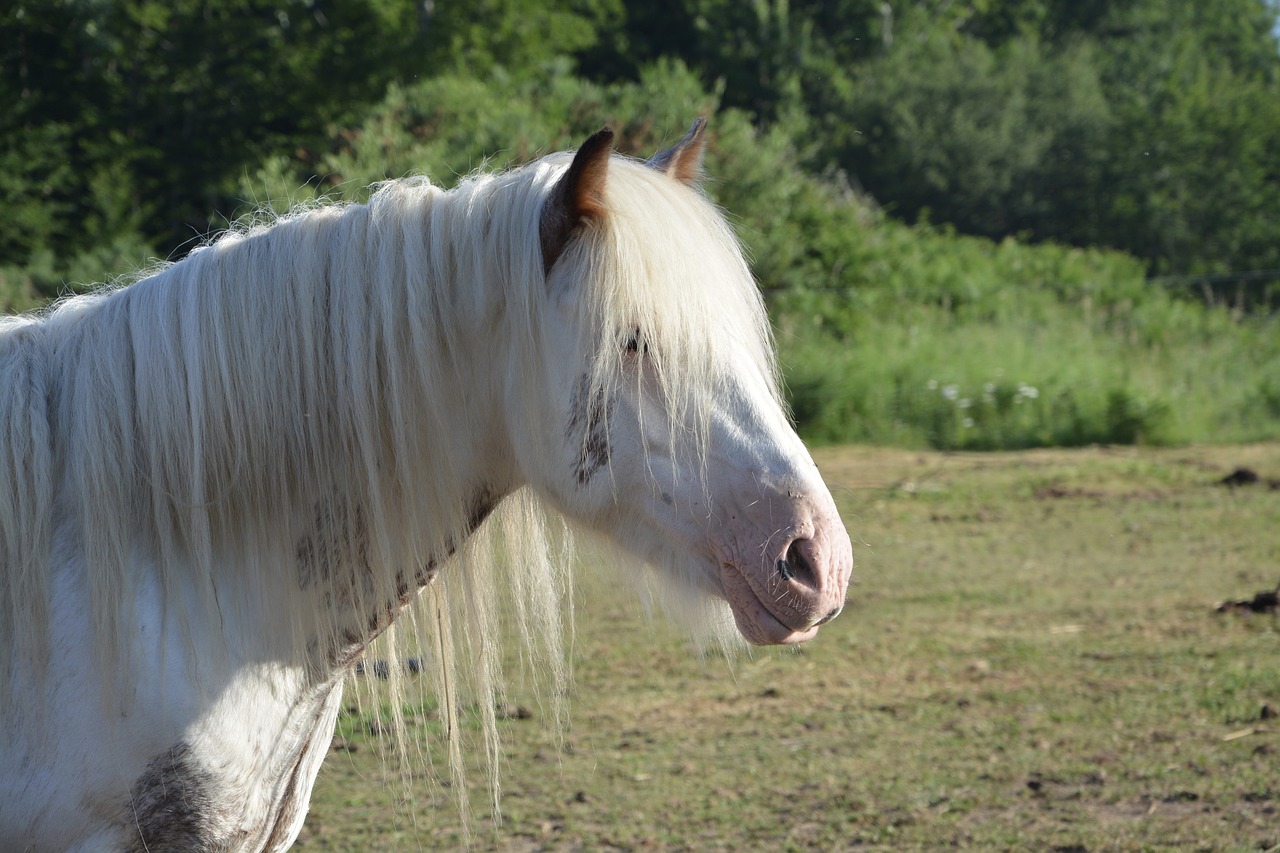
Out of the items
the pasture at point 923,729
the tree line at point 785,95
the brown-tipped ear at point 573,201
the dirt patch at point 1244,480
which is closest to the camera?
the brown-tipped ear at point 573,201

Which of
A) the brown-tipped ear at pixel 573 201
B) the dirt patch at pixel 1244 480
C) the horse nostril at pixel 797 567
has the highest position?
the brown-tipped ear at pixel 573 201

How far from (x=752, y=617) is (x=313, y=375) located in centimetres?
77

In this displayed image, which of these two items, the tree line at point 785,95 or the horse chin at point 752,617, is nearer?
the horse chin at point 752,617

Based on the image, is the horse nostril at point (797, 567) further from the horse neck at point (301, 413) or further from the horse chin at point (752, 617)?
the horse neck at point (301, 413)

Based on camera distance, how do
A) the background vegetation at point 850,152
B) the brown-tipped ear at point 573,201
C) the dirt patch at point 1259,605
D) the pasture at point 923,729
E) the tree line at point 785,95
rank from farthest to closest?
1. the tree line at point 785,95
2. the background vegetation at point 850,152
3. the dirt patch at point 1259,605
4. the pasture at point 923,729
5. the brown-tipped ear at point 573,201

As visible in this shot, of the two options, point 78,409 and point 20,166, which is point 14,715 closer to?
point 78,409

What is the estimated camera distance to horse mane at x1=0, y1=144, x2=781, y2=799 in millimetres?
1677

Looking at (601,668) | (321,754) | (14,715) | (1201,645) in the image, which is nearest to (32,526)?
(14,715)

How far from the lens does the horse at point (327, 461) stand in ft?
5.37

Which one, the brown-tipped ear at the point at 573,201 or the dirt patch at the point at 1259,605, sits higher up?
the brown-tipped ear at the point at 573,201

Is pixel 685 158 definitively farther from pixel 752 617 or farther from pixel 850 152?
pixel 850 152

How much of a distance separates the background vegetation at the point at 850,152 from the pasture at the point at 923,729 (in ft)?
6.34

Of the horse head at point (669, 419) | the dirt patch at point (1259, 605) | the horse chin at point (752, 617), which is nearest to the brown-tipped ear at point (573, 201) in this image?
the horse head at point (669, 419)

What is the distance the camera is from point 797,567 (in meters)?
1.65
